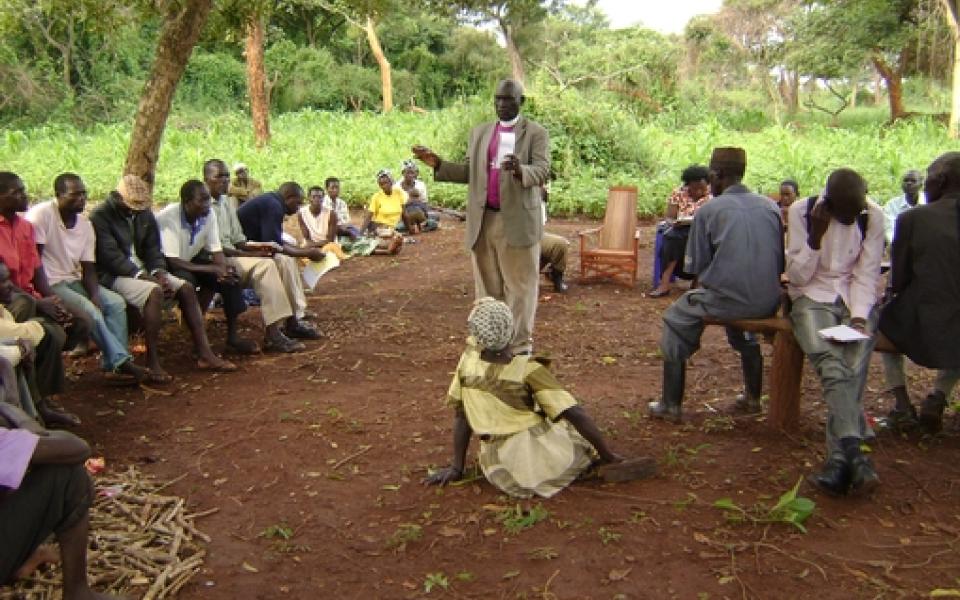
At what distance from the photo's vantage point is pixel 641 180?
14422mm

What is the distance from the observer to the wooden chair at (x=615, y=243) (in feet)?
30.1

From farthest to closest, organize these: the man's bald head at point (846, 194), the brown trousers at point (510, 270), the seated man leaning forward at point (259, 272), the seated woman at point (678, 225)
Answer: the seated woman at point (678, 225), the seated man leaning forward at point (259, 272), the brown trousers at point (510, 270), the man's bald head at point (846, 194)

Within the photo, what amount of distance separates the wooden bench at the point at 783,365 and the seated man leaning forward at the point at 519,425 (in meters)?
1.08

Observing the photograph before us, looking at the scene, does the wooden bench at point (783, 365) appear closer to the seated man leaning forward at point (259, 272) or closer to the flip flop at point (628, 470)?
the flip flop at point (628, 470)

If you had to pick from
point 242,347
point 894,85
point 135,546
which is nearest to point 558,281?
point 242,347

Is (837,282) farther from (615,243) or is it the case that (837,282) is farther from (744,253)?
(615,243)

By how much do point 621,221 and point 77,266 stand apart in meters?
5.65

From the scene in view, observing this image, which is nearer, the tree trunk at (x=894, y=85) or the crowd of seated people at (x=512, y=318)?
→ the crowd of seated people at (x=512, y=318)

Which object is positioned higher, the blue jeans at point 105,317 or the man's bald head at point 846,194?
the man's bald head at point 846,194

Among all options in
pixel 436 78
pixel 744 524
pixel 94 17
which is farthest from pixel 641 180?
pixel 436 78

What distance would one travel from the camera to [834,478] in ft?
13.0

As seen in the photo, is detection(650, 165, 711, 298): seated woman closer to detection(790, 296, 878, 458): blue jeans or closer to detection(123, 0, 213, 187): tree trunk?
detection(790, 296, 878, 458): blue jeans

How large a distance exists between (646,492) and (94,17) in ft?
21.0

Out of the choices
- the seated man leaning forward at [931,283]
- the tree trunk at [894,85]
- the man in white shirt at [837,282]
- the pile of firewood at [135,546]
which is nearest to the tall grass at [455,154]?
the tree trunk at [894,85]
